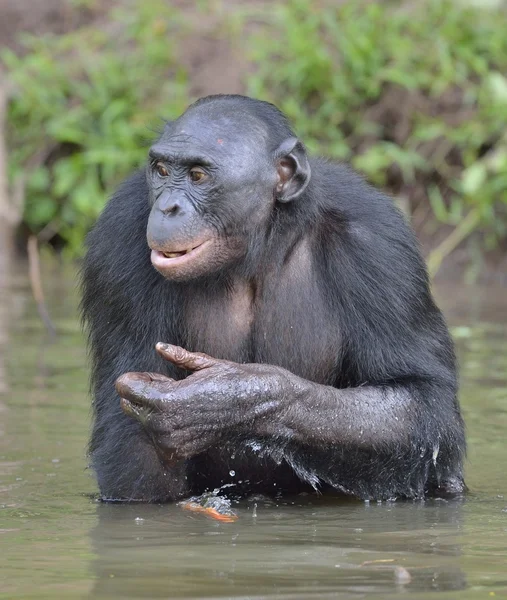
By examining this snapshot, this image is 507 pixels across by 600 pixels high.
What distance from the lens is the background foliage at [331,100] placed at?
15875mm

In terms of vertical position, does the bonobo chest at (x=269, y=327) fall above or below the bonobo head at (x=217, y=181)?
below

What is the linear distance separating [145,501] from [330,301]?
1305 mm

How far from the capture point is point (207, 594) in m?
4.17

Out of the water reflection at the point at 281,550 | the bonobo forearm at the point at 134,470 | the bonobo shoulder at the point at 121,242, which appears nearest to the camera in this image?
the water reflection at the point at 281,550

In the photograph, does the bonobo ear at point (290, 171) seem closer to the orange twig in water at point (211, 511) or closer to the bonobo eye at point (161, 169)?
the bonobo eye at point (161, 169)

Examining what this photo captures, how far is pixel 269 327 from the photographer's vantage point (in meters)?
6.21

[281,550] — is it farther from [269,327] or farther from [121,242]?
[121,242]

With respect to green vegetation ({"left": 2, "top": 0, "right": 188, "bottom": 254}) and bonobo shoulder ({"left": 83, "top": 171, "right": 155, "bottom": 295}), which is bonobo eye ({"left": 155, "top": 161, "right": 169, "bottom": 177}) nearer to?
bonobo shoulder ({"left": 83, "top": 171, "right": 155, "bottom": 295})

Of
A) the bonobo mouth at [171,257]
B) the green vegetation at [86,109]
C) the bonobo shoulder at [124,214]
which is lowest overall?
the bonobo mouth at [171,257]

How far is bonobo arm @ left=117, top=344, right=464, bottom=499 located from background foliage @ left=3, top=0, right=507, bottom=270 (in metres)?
9.26

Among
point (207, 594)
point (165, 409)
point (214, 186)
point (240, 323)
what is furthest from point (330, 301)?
point (207, 594)

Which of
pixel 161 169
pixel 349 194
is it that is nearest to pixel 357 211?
pixel 349 194

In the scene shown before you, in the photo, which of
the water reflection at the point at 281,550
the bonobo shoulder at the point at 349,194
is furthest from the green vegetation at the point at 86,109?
the water reflection at the point at 281,550

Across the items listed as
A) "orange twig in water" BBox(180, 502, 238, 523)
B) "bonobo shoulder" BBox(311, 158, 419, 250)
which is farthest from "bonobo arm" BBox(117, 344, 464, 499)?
"bonobo shoulder" BBox(311, 158, 419, 250)
